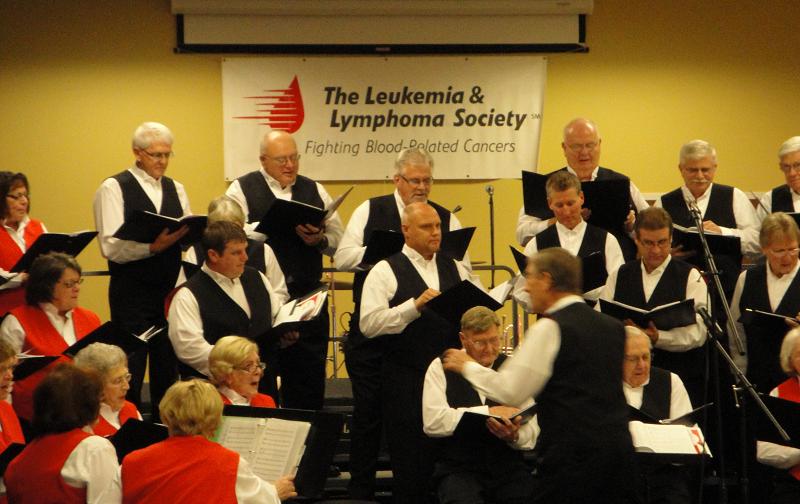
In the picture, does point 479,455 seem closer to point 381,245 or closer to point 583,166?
point 381,245

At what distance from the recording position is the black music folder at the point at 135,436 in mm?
3777

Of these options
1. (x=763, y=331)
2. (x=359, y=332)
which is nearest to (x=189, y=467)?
(x=359, y=332)

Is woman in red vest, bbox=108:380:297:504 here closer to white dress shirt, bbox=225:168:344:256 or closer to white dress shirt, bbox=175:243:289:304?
white dress shirt, bbox=175:243:289:304

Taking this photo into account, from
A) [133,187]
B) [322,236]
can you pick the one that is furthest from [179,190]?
[322,236]

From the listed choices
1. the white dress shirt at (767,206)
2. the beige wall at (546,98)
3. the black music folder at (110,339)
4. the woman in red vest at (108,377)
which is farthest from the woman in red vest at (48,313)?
the white dress shirt at (767,206)

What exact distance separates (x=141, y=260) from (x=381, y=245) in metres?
1.07

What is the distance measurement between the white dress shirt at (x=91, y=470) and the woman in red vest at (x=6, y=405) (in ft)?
1.96

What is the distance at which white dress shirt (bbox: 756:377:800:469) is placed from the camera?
4.56 metres

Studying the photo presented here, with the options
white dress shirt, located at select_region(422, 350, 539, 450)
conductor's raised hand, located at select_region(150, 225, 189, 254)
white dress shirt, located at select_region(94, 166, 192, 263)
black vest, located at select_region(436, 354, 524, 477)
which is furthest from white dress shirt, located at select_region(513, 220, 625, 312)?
white dress shirt, located at select_region(94, 166, 192, 263)

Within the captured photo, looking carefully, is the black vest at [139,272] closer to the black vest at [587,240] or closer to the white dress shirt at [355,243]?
the white dress shirt at [355,243]

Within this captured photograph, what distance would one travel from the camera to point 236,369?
429cm

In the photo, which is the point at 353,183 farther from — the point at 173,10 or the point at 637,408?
the point at 637,408

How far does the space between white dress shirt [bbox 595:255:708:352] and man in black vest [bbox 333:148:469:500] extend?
664 mm

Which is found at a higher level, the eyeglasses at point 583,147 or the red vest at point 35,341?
the eyeglasses at point 583,147
